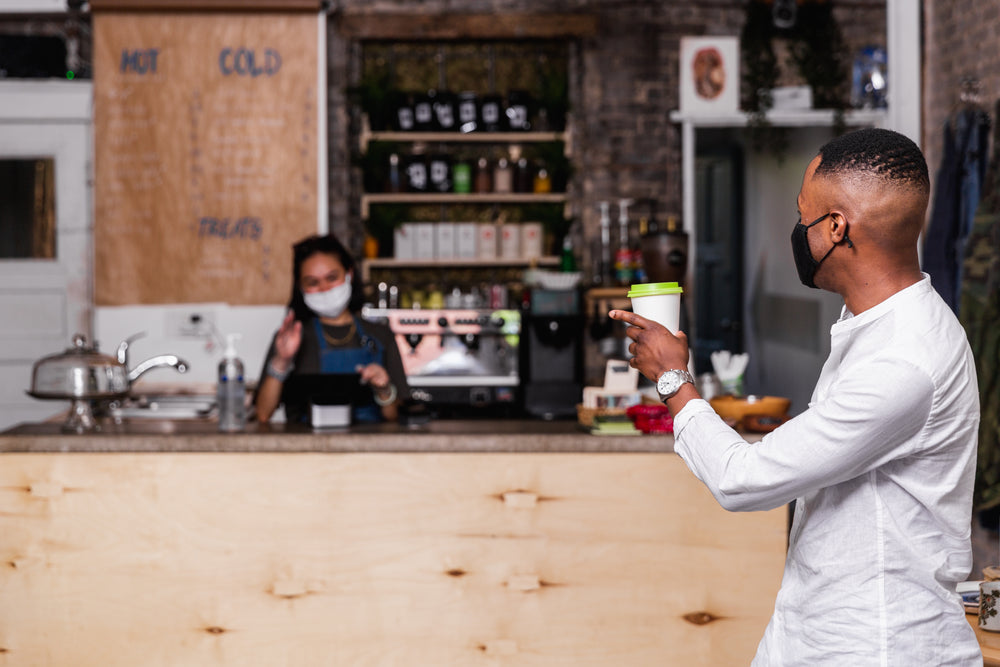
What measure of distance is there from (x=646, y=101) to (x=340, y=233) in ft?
6.20

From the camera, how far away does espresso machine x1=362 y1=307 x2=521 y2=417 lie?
488 centimetres

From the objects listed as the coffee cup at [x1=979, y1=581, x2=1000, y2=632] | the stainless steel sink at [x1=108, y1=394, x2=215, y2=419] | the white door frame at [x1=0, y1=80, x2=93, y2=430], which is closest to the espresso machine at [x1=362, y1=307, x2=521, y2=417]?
the stainless steel sink at [x1=108, y1=394, x2=215, y2=419]

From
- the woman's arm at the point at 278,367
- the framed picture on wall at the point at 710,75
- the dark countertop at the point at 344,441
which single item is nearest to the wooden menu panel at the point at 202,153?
the woman's arm at the point at 278,367

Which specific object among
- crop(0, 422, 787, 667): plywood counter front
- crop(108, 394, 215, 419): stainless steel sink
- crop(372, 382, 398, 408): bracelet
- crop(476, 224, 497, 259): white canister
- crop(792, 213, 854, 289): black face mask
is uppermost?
crop(476, 224, 497, 259): white canister

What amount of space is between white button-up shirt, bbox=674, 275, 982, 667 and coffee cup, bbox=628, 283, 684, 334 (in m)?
0.19

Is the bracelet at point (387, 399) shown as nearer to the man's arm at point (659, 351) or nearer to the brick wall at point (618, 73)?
the man's arm at point (659, 351)

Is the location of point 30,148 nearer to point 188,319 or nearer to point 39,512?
point 188,319

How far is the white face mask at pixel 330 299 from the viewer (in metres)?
3.30

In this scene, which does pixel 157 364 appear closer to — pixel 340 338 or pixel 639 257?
pixel 340 338

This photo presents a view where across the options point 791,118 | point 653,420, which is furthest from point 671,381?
point 791,118

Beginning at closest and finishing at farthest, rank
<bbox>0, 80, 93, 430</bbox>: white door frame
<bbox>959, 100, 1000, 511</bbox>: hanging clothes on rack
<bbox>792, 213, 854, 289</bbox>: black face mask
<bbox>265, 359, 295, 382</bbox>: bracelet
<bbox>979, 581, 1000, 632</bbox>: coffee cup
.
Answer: <bbox>792, 213, 854, 289</bbox>: black face mask, <bbox>979, 581, 1000, 632</bbox>: coffee cup, <bbox>265, 359, 295, 382</bbox>: bracelet, <bbox>959, 100, 1000, 511</bbox>: hanging clothes on rack, <bbox>0, 80, 93, 430</bbox>: white door frame

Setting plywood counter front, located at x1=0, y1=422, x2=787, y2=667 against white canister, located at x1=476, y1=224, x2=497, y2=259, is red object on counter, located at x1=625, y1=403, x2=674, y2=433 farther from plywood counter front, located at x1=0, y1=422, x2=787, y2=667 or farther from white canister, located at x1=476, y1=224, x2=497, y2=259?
white canister, located at x1=476, y1=224, x2=497, y2=259

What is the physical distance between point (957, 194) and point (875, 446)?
3360 millimetres

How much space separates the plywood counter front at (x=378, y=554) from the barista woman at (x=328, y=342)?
60cm
